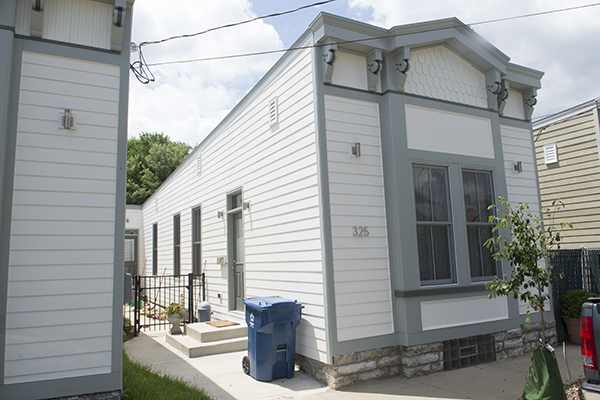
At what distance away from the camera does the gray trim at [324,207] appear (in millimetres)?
4934

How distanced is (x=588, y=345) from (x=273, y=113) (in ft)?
15.9

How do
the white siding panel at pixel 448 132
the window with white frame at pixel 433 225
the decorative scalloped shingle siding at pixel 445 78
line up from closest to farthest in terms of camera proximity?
1. the window with white frame at pixel 433 225
2. the white siding panel at pixel 448 132
3. the decorative scalloped shingle siding at pixel 445 78

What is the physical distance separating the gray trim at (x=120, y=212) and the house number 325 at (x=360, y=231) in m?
2.71

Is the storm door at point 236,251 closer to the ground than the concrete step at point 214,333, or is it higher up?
higher up

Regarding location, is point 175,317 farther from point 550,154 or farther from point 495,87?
point 550,154

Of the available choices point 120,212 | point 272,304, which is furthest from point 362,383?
point 120,212

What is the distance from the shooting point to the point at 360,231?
210 inches

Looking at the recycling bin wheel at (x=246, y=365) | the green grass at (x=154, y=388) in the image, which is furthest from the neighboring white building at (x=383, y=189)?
the green grass at (x=154, y=388)

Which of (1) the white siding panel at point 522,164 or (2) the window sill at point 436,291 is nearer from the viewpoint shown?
(2) the window sill at point 436,291

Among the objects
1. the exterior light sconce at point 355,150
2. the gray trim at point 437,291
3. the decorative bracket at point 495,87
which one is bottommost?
the gray trim at point 437,291

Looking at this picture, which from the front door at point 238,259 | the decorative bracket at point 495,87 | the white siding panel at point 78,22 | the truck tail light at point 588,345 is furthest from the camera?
the front door at point 238,259

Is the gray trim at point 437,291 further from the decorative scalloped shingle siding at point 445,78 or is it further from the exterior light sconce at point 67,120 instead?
the exterior light sconce at point 67,120

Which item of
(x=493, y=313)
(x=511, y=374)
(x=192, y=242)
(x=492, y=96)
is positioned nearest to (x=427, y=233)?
(x=493, y=313)

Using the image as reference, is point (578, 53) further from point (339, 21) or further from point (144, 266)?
point (144, 266)
